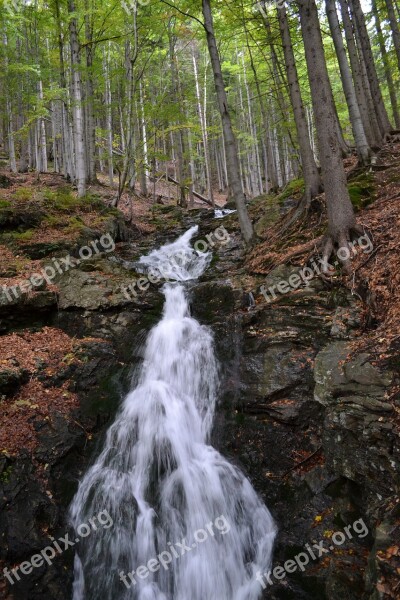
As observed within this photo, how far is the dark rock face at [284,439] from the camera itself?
400cm

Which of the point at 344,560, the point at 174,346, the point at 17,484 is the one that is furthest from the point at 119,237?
the point at 344,560

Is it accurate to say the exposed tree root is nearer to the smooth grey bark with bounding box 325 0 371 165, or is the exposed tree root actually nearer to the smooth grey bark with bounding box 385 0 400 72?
the smooth grey bark with bounding box 325 0 371 165

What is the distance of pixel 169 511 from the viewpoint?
16.7 ft

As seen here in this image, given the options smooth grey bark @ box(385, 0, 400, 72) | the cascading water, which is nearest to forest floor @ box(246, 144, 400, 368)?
the cascading water

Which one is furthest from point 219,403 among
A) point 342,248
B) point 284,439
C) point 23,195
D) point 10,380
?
point 23,195

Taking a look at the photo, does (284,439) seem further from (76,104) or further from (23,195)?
(76,104)

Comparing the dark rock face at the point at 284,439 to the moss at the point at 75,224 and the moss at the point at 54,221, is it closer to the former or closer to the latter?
the moss at the point at 75,224

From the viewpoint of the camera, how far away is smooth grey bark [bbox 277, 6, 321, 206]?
9.38m

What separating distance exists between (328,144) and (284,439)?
5.16 m

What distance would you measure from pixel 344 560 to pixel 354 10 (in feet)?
52.1

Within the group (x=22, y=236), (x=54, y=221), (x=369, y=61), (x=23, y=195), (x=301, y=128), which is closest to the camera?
(x=301, y=128)

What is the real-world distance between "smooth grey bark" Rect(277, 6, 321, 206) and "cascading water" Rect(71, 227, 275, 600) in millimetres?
5561

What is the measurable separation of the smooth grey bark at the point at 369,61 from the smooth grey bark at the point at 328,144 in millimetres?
7847

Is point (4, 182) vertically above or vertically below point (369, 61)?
below
